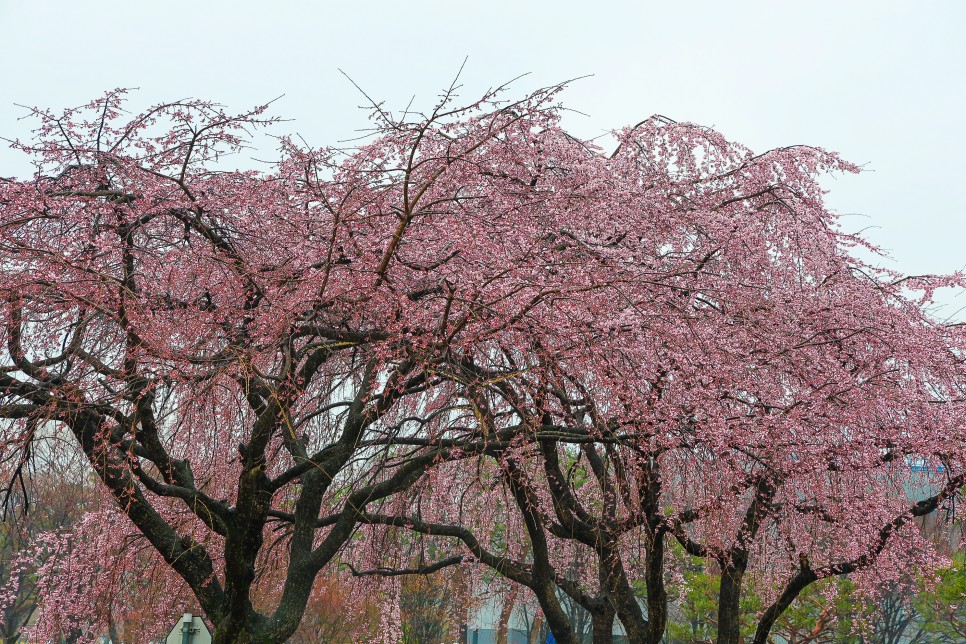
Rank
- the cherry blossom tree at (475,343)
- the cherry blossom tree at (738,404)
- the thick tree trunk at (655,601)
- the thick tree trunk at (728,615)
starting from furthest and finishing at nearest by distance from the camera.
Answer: the thick tree trunk at (728,615) → the thick tree trunk at (655,601) → the cherry blossom tree at (738,404) → the cherry blossom tree at (475,343)

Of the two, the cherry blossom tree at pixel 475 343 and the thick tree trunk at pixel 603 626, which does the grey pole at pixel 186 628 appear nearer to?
the cherry blossom tree at pixel 475 343

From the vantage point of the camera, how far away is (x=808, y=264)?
37.0 feet

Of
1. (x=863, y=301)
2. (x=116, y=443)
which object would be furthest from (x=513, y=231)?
(x=863, y=301)

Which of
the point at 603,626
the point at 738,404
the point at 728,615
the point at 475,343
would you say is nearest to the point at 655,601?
the point at 603,626

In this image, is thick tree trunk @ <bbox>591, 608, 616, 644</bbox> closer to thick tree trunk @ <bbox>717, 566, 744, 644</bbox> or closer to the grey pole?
thick tree trunk @ <bbox>717, 566, 744, 644</bbox>

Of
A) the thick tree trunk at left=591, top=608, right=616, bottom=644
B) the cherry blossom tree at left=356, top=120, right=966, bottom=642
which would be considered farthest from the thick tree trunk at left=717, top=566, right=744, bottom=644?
the thick tree trunk at left=591, top=608, right=616, bottom=644

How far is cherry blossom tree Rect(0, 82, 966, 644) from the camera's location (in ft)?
24.5

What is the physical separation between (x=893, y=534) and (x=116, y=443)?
883cm

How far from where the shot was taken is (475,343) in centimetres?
801

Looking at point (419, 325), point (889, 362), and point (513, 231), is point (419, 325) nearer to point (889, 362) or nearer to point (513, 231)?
point (513, 231)

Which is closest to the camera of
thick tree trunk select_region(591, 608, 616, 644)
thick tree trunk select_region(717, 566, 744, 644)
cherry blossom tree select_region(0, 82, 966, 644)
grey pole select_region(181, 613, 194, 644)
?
cherry blossom tree select_region(0, 82, 966, 644)

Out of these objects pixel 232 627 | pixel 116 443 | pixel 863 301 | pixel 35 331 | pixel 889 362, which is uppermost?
pixel 863 301

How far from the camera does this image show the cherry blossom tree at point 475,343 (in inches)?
294

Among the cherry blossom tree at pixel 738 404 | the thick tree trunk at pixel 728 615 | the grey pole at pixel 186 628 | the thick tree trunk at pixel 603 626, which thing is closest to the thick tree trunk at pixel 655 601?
the cherry blossom tree at pixel 738 404
